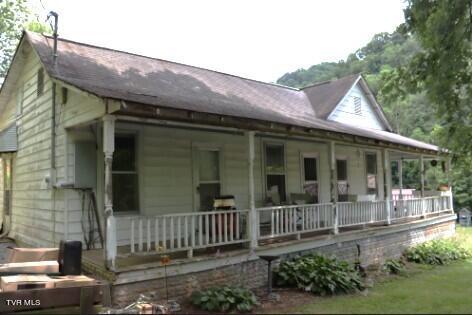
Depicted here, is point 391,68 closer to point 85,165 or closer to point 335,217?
point 335,217

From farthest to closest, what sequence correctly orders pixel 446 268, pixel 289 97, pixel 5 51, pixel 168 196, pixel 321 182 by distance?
pixel 5 51 → pixel 289 97 → pixel 321 182 → pixel 446 268 → pixel 168 196

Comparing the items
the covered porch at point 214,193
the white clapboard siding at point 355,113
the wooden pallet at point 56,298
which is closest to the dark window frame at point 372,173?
the white clapboard siding at point 355,113

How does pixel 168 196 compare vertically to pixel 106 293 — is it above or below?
above

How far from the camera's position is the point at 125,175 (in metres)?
9.00

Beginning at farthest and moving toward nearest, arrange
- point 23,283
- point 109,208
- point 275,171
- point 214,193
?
point 275,171 < point 214,193 < point 109,208 < point 23,283

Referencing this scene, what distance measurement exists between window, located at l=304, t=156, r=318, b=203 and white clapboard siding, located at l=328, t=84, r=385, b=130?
220 centimetres

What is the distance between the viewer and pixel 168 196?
31.6 feet

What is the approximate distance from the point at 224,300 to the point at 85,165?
3855 mm

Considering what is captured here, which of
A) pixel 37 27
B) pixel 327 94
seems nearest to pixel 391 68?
pixel 327 94

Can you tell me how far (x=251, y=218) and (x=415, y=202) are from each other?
8416mm

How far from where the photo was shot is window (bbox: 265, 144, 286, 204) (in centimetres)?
1226

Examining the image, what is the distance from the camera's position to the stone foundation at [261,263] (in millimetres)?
6852

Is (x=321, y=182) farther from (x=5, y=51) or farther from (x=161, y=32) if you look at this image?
(x=5, y=51)

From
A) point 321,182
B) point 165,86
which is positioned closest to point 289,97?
point 321,182
